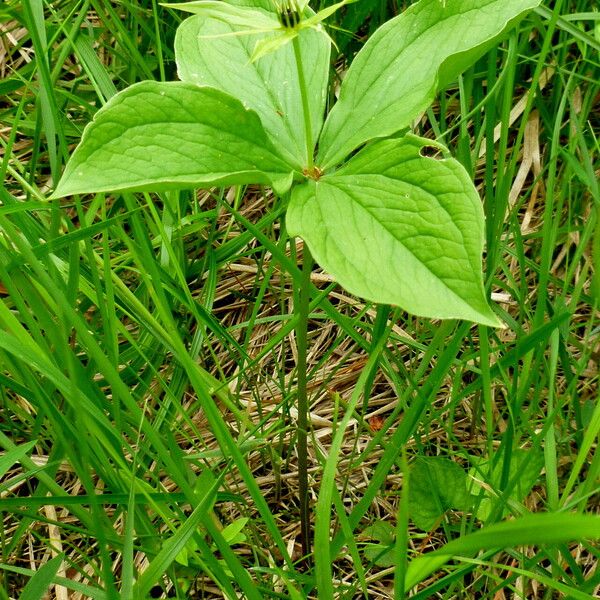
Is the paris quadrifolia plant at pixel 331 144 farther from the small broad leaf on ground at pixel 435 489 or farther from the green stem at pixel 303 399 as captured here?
the small broad leaf on ground at pixel 435 489

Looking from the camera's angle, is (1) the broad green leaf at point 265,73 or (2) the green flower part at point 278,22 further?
(1) the broad green leaf at point 265,73

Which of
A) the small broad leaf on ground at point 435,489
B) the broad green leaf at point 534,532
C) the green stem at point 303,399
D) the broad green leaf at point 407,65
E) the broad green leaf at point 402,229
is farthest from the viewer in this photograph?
the small broad leaf on ground at point 435,489

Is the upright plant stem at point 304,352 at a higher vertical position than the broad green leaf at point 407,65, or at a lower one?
lower

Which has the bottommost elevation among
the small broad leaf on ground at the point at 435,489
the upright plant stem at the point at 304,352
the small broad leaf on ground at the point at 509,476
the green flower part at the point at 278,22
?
the small broad leaf on ground at the point at 435,489

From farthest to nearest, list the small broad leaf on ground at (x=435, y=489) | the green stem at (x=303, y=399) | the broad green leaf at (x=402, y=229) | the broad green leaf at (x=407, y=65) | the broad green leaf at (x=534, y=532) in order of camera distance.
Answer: the small broad leaf on ground at (x=435, y=489)
the green stem at (x=303, y=399)
the broad green leaf at (x=407, y=65)
the broad green leaf at (x=402, y=229)
the broad green leaf at (x=534, y=532)

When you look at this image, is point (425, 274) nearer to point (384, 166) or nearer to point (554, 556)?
point (384, 166)

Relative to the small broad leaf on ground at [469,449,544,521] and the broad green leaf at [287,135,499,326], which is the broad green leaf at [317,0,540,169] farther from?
the small broad leaf on ground at [469,449,544,521]

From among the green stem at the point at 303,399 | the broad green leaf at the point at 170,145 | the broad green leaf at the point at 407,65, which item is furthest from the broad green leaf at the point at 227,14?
the green stem at the point at 303,399

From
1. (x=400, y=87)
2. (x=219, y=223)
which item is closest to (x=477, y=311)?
(x=400, y=87)
